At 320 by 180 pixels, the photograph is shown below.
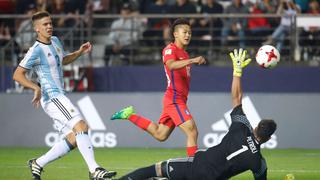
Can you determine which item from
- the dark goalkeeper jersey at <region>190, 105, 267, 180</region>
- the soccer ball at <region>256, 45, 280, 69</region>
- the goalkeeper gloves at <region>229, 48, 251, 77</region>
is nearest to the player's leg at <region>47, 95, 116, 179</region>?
the dark goalkeeper jersey at <region>190, 105, 267, 180</region>

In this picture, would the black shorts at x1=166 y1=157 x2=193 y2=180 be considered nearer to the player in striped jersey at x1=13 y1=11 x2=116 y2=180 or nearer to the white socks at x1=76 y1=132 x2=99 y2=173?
the white socks at x1=76 y1=132 x2=99 y2=173

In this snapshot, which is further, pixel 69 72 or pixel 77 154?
pixel 69 72

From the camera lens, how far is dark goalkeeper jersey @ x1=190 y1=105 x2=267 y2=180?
1011 cm

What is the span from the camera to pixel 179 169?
10477 millimetres

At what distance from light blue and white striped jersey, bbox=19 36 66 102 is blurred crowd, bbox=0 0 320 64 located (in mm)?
8012

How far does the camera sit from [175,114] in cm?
1280

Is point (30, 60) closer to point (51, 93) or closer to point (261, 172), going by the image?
point (51, 93)

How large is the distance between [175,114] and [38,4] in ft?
34.1

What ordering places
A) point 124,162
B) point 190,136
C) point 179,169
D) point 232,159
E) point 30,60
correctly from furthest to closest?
1. point 124,162
2. point 190,136
3. point 30,60
4. point 179,169
5. point 232,159

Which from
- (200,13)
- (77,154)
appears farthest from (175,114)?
Result: (200,13)

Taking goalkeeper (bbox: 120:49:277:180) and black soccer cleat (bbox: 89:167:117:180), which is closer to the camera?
goalkeeper (bbox: 120:49:277:180)

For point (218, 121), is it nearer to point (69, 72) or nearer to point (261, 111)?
point (261, 111)

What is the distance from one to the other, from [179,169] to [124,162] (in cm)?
484

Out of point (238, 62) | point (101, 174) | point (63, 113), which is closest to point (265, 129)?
point (238, 62)
